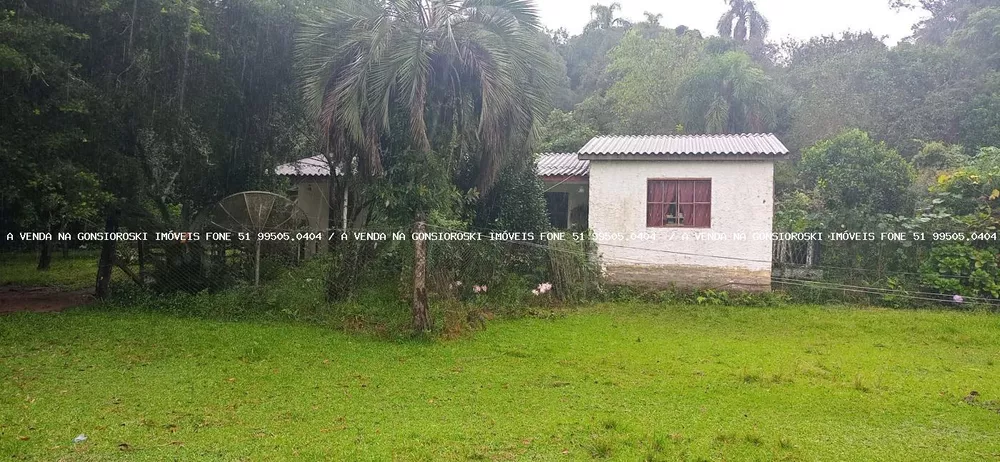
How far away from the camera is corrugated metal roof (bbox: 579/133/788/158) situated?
13164 millimetres

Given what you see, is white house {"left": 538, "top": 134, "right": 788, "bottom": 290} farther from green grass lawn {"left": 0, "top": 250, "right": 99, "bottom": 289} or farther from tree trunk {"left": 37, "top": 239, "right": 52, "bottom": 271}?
tree trunk {"left": 37, "top": 239, "right": 52, "bottom": 271}

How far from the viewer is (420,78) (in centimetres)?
905

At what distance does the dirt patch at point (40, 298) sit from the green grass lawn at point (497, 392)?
4.65 ft

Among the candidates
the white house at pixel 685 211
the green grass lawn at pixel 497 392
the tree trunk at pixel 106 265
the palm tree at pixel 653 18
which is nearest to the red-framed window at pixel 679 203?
the white house at pixel 685 211

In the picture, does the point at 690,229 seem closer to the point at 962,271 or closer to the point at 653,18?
the point at 962,271

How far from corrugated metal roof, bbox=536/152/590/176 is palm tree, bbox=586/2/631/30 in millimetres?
22276

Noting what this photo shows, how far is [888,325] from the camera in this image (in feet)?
34.9

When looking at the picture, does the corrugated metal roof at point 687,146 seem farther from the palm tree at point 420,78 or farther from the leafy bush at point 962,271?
the palm tree at point 420,78

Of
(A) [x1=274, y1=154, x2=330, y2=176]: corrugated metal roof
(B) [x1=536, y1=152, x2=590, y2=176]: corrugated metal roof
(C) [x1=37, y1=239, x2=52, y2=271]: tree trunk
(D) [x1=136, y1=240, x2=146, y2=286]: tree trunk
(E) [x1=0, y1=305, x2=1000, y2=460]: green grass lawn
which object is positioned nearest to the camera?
(E) [x1=0, y1=305, x2=1000, y2=460]: green grass lawn

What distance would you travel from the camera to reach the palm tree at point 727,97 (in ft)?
74.0

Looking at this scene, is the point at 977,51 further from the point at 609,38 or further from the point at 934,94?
the point at 609,38

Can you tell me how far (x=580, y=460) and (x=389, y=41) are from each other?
6.60 metres

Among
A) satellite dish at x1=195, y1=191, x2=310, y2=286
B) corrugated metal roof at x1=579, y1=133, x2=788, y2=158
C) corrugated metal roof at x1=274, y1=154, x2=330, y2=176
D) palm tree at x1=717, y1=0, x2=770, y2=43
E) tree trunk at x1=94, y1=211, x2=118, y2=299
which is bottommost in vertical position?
tree trunk at x1=94, y1=211, x2=118, y2=299

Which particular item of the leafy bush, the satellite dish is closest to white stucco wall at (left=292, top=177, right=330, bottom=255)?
the satellite dish
